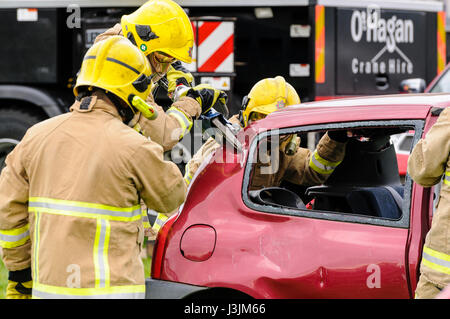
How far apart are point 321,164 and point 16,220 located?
70.3 inches

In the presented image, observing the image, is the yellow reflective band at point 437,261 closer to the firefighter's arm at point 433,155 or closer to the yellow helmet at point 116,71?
the firefighter's arm at point 433,155

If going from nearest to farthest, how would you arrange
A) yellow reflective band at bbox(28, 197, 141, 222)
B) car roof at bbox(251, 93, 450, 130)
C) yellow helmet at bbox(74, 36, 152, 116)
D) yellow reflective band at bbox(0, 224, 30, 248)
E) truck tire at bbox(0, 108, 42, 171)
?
1. yellow reflective band at bbox(28, 197, 141, 222)
2. yellow helmet at bbox(74, 36, 152, 116)
3. yellow reflective band at bbox(0, 224, 30, 248)
4. car roof at bbox(251, 93, 450, 130)
5. truck tire at bbox(0, 108, 42, 171)

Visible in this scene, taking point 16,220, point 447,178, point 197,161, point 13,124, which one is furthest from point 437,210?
point 13,124

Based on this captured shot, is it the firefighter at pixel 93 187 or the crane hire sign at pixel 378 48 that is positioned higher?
the crane hire sign at pixel 378 48

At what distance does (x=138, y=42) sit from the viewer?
4250mm

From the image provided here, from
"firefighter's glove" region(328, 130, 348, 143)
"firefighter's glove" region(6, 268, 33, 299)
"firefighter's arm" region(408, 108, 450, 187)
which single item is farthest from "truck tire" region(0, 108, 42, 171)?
"firefighter's arm" region(408, 108, 450, 187)

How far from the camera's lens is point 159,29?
14.0 ft

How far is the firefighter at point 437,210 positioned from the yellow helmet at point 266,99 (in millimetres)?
1645

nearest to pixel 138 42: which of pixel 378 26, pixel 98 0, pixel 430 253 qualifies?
pixel 430 253

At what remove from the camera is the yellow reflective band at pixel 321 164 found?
428cm

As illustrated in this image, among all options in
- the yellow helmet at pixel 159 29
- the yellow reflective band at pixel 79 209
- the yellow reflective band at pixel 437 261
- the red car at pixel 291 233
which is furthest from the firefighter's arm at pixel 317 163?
the yellow reflective band at pixel 79 209

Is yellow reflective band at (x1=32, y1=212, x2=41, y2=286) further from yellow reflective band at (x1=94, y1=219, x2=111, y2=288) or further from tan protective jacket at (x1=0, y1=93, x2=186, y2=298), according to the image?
yellow reflective band at (x1=94, y1=219, x2=111, y2=288)

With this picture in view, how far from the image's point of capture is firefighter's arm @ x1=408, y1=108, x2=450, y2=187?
9.89 ft

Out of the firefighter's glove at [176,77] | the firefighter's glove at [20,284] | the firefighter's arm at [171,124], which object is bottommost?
the firefighter's glove at [20,284]
